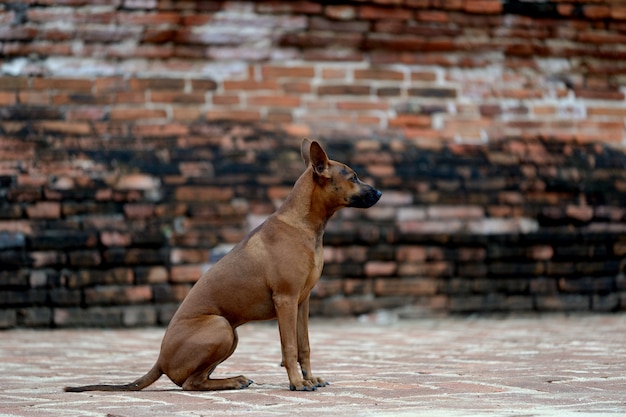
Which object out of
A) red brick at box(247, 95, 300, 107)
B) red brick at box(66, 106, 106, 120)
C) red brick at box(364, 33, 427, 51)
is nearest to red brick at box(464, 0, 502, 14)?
red brick at box(364, 33, 427, 51)

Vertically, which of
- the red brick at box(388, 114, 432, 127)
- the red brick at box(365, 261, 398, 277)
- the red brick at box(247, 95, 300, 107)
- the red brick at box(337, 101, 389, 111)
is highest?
the red brick at box(247, 95, 300, 107)

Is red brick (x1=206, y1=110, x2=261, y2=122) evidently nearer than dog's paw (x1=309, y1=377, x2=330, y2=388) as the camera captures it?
No

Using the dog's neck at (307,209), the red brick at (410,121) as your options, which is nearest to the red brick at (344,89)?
the red brick at (410,121)

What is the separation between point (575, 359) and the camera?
5.02 meters

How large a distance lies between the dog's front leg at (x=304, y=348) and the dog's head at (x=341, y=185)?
41 centimetres

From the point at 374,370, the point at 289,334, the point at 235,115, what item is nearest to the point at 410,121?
the point at 235,115

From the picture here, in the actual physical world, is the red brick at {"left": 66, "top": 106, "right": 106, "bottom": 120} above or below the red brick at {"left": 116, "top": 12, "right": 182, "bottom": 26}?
below

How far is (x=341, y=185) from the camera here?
13.3 feet

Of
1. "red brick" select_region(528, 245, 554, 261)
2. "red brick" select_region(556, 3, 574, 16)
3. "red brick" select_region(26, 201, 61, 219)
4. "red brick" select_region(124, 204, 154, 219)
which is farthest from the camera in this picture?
"red brick" select_region(556, 3, 574, 16)

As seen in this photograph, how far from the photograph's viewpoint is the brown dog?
12.7ft

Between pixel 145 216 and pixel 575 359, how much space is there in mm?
3227

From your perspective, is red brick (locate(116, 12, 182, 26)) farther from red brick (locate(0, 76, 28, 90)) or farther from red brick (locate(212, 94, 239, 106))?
red brick (locate(0, 76, 28, 90))

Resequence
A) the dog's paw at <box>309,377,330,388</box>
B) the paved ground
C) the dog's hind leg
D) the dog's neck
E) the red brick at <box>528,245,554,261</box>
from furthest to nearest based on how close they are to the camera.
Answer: the red brick at <box>528,245,554,261</box>, the dog's neck, the dog's paw at <box>309,377,330,388</box>, the dog's hind leg, the paved ground

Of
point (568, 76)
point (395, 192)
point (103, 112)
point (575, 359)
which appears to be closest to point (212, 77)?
point (103, 112)
